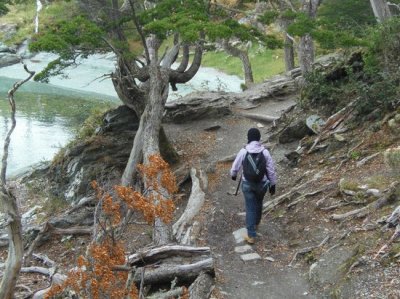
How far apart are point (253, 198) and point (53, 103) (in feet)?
102

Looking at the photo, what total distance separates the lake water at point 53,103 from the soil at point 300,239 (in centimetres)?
741

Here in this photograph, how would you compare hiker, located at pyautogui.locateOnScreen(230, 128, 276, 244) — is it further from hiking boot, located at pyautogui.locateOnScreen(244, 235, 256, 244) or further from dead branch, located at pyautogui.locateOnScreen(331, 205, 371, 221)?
dead branch, located at pyautogui.locateOnScreen(331, 205, 371, 221)

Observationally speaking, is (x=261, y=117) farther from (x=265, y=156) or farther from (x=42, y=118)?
(x=42, y=118)

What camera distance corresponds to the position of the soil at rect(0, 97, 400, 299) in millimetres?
7300

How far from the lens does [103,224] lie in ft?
21.0

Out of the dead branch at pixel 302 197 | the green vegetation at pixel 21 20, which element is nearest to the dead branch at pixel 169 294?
the dead branch at pixel 302 197

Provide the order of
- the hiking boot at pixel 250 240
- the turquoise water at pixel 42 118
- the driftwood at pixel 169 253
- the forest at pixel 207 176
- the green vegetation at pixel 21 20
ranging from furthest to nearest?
the green vegetation at pixel 21 20 < the turquoise water at pixel 42 118 < the hiking boot at pixel 250 240 < the driftwood at pixel 169 253 < the forest at pixel 207 176

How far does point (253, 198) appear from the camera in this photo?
9.45m

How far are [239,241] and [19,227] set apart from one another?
4052 millimetres

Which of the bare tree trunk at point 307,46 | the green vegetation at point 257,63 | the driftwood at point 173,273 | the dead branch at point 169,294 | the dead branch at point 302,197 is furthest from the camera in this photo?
the green vegetation at point 257,63

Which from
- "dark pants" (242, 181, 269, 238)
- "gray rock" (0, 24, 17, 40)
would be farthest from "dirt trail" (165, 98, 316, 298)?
"gray rock" (0, 24, 17, 40)

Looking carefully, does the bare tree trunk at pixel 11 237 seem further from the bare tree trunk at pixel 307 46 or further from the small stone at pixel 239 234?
the bare tree trunk at pixel 307 46

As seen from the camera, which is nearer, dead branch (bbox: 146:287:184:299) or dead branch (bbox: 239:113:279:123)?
dead branch (bbox: 146:287:184:299)

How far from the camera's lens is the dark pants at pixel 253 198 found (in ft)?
30.8
